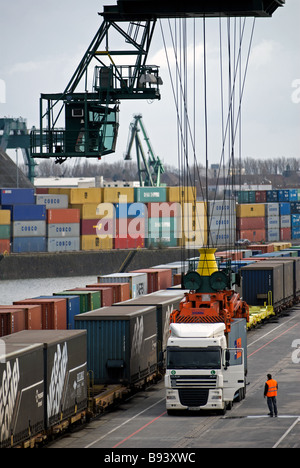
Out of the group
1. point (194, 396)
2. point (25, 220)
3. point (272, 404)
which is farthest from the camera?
point (25, 220)

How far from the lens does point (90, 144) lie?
28938 mm

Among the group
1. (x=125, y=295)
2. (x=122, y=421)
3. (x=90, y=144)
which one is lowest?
(x=122, y=421)

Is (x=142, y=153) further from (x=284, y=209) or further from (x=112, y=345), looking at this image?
(x=112, y=345)

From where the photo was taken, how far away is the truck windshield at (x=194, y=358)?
26.4m

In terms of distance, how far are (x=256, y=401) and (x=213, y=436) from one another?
17.5ft

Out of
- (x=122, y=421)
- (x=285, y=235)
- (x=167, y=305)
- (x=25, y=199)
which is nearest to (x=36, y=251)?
(x=25, y=199)

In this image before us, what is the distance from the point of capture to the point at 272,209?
141 m

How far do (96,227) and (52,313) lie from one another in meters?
89.7

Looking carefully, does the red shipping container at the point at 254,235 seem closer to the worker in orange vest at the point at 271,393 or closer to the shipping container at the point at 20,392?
the worker in orange vest at the point at 271,393

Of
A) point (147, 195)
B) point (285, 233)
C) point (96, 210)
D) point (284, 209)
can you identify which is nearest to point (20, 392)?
point (96, 210)

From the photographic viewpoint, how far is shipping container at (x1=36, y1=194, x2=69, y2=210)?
393ft

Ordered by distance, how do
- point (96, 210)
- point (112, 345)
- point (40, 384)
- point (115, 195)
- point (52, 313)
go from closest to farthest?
point (40, 384)
point (112, 345)
point (52, 313)
point (96, 210)
point (115, 195)

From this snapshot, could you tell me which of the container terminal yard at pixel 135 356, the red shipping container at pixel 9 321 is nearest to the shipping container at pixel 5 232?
the container terminal yard at pixel 135 356
